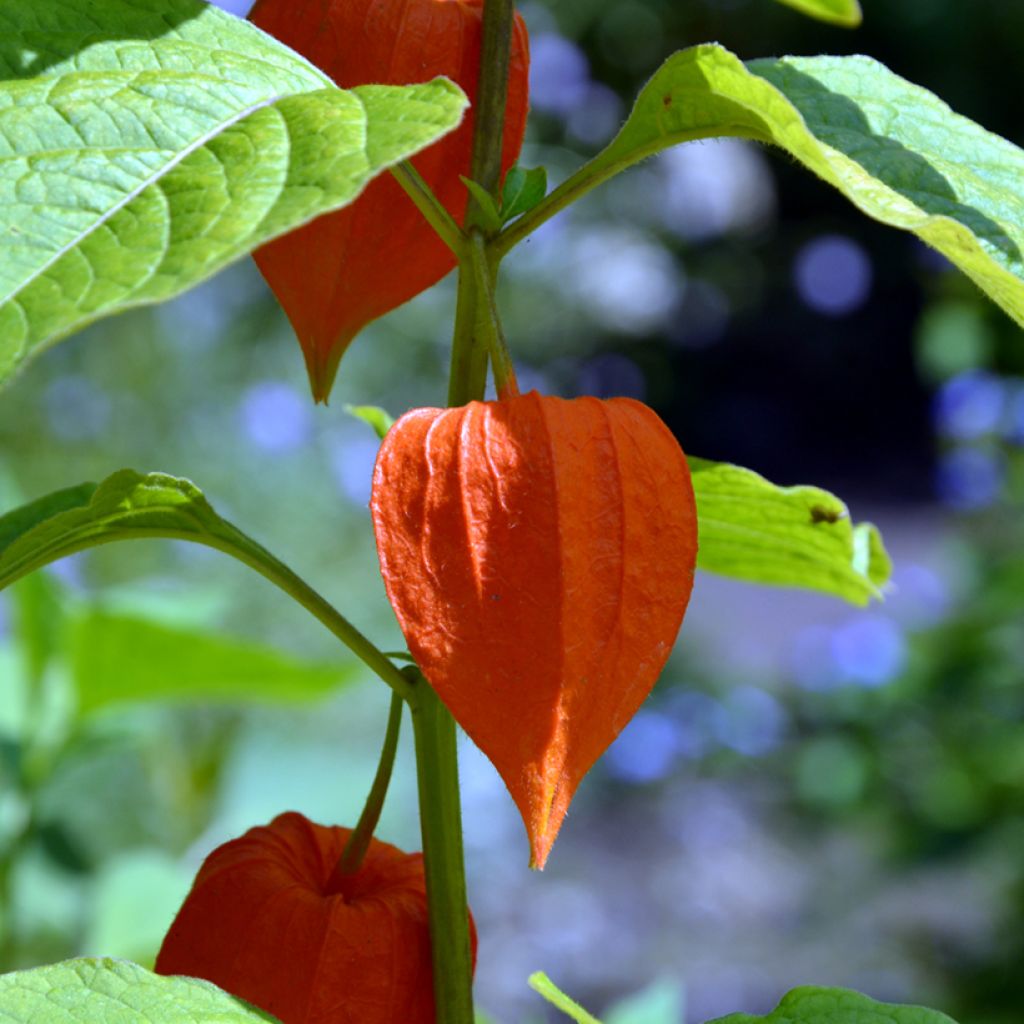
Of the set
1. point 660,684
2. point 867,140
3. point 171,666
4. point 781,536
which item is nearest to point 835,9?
point 867,140

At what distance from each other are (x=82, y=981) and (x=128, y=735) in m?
0.65

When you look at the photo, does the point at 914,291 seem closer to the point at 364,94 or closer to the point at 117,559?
the point at 117,559

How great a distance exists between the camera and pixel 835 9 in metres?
0.48

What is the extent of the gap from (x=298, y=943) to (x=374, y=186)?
0.79ft

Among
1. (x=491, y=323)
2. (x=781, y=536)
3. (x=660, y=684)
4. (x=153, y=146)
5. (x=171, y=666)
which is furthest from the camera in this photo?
(x=660, y=684)

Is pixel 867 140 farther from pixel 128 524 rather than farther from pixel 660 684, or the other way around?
pixel 660 684

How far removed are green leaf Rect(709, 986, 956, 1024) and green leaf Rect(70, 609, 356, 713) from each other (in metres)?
0.46

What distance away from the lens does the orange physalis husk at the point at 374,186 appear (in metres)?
0.46

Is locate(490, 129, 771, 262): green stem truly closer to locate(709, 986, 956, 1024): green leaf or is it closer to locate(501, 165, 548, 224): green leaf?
locate(501, 165, 548, 224): green leaf

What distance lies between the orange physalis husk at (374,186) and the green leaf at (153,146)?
2.7 inches

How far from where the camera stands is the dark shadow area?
371mm

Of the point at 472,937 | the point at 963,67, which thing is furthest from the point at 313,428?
the point at 963,67

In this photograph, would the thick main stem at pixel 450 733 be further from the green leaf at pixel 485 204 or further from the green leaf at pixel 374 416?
the green leaf at pixel 374 416

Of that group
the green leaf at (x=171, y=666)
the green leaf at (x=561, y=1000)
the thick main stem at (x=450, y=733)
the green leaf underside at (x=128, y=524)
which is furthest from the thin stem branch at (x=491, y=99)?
the green leaf at (x=171, y=666)
